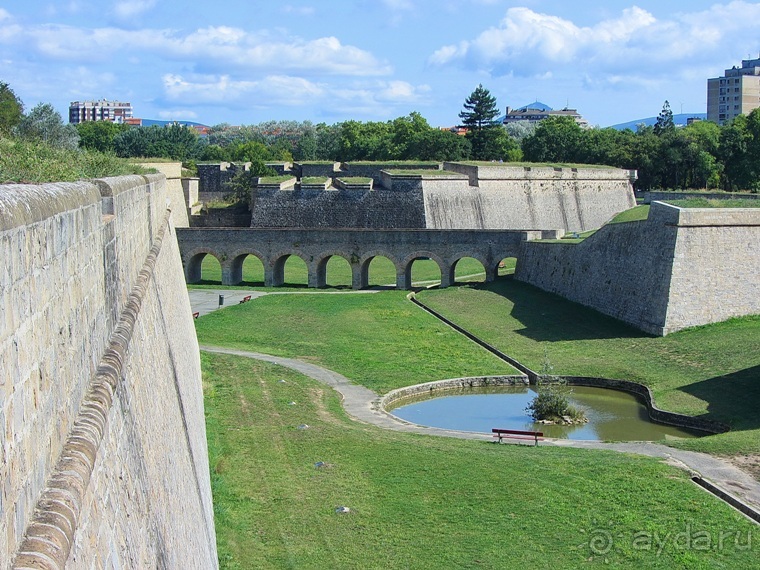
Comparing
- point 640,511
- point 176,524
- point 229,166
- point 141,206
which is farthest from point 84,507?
point 229,166

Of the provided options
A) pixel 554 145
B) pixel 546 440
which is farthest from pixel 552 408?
pixel 554 145

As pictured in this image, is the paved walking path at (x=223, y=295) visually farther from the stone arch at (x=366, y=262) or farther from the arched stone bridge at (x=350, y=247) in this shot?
the arched stone bridge at (x=350, y=247)

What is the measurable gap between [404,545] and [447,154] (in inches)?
2208

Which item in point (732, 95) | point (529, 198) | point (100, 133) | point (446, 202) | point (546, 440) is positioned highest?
point (732, 95)

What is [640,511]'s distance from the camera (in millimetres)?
15492

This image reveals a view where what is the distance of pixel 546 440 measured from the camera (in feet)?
69.0

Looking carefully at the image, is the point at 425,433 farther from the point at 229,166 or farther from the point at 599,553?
the point at 229,166

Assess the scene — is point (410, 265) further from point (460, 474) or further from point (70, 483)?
point (70, 483)

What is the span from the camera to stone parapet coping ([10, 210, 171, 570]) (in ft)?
11.8

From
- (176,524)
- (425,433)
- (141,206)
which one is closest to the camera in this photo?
(176,524)

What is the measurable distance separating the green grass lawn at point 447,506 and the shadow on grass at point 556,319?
12185 millimetres

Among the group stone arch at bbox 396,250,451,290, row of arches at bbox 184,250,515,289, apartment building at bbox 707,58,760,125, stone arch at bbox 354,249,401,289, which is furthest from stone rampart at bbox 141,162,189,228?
apartment building at bbox 707,58,760,125

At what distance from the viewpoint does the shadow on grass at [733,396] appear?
2186 cm

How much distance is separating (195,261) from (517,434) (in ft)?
89.5
